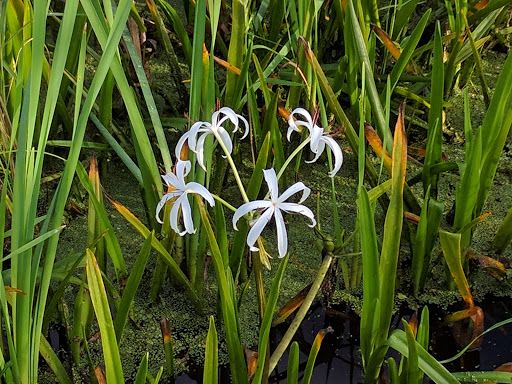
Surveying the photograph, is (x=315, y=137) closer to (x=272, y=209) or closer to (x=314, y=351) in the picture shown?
(x=272, y=209)

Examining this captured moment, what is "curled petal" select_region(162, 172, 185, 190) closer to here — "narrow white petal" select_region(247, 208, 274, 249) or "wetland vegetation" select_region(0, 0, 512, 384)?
"wetland vegetation" select_region(0, 0, 512, 384)

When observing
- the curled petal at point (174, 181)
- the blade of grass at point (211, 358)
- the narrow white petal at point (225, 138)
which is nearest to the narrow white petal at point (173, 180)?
the curled petal at point (174, 181)

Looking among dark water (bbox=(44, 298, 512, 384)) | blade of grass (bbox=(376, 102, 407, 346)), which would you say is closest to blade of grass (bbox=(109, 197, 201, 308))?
dark water (bbox=(44, 298, 512, 384))

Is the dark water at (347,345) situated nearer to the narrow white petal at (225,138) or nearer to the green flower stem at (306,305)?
the green flower stem at (306,305)

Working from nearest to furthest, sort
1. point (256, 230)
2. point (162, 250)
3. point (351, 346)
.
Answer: point (256, 230), point (162, 250), point (351, 346)

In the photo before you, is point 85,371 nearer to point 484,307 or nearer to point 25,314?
point 25,314

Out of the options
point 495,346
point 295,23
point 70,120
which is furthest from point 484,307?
point 70,120

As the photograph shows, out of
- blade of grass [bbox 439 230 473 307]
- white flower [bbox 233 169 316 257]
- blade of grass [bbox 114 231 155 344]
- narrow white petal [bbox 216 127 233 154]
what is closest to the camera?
white flower [bbox 233 169 316 257]

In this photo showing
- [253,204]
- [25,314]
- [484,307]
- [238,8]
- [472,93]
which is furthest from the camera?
[472,93]

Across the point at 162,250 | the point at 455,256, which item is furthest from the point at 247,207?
the point at 455,256

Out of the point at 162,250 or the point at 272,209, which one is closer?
the point at 272,209

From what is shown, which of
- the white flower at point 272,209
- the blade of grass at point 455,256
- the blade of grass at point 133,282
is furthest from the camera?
the blade of grass at point 455,256
